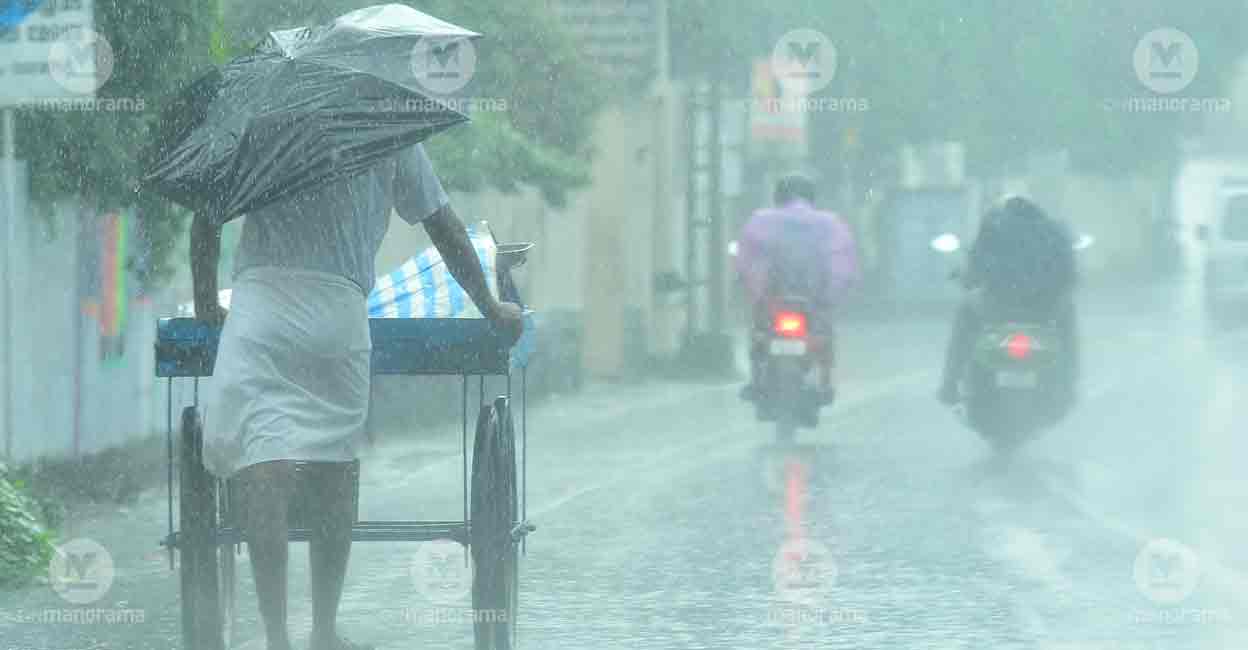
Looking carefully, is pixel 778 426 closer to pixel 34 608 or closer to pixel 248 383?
pixel 34 608

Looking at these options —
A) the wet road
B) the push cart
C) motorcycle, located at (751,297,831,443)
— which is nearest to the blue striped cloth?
the push cart

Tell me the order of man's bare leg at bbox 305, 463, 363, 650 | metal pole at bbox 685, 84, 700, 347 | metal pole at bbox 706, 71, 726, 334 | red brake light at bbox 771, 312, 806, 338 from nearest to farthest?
man's bare leg at bbox 305, 463, 363, 650 → red brake light at bbox 771, 312, 806, 338 → metal pole at bbox 706, 71, 726, 334 → metal pole at bbox 685, 84, 700, 347

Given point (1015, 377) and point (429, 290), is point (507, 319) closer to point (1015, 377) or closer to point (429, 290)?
point (429, 290)

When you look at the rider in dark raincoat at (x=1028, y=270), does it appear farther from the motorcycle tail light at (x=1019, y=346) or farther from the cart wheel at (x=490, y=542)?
the cart wheel at (x=490, y=542)

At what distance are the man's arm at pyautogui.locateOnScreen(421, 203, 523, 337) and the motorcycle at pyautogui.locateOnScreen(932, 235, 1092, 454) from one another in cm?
876

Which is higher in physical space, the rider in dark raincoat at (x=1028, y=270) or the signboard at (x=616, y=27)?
the signboard at (x=616, y=27)

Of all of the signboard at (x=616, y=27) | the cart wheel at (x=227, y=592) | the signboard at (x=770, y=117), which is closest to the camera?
the cart wheel at (x=227, y=592)

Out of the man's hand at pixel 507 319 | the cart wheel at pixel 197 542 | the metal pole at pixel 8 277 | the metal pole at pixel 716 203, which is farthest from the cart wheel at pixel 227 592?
the metal pole at pixel 716 203

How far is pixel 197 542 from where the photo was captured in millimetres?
6875

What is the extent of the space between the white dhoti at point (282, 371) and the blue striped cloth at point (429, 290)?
63cm

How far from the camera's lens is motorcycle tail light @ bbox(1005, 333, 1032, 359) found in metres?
15.1

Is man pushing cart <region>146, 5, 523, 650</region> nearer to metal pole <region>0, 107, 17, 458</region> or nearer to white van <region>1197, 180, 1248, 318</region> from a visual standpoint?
metal pole <region>0, 107, 17, 458</region>

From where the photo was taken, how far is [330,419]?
21.2 ft

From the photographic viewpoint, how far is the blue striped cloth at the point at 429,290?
23.3 feet
